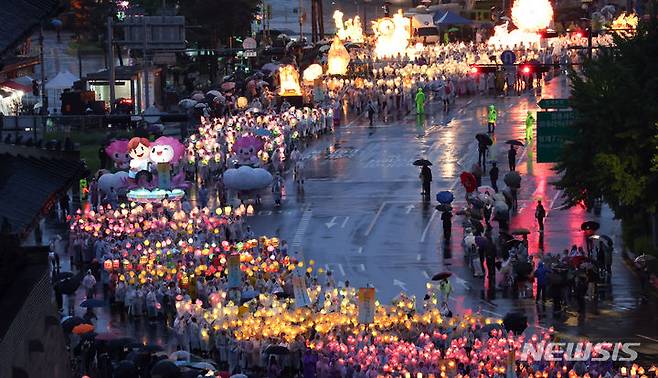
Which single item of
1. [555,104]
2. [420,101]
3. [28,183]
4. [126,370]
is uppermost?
[28,183]

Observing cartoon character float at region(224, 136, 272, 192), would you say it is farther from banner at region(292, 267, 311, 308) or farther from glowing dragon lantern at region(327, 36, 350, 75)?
glowing dragon lantern at region(327, 36, 350, 75)

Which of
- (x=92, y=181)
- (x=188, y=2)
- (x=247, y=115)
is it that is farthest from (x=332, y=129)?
(x=188, y=2)

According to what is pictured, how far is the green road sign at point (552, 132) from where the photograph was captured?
55562 millimetres

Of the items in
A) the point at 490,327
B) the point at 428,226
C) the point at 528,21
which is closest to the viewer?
the point at 490,327

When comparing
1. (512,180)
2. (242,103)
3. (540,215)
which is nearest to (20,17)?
(540,215)

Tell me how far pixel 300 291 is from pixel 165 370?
1011cm

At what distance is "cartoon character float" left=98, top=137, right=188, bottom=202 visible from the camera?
202ft

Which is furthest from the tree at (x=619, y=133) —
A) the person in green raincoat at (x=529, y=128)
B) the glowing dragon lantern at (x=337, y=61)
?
the glowing dragon lantern at (x=337, y=61)

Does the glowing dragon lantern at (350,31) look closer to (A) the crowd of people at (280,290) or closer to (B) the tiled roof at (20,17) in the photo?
(A) the crowd of people at (280,290)

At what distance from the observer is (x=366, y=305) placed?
141ft

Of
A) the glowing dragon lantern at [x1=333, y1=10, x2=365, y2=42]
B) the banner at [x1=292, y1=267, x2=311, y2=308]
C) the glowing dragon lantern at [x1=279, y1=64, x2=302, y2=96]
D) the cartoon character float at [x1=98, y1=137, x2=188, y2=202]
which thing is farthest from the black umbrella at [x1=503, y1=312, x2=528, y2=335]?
the glowing dragon lantern at [x1=333, y1=10, x2=365, y2=42]

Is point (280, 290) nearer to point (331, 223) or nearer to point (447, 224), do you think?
point (447, 224)

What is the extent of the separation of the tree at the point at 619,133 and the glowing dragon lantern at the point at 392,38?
60.2m

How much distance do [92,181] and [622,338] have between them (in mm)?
25866
